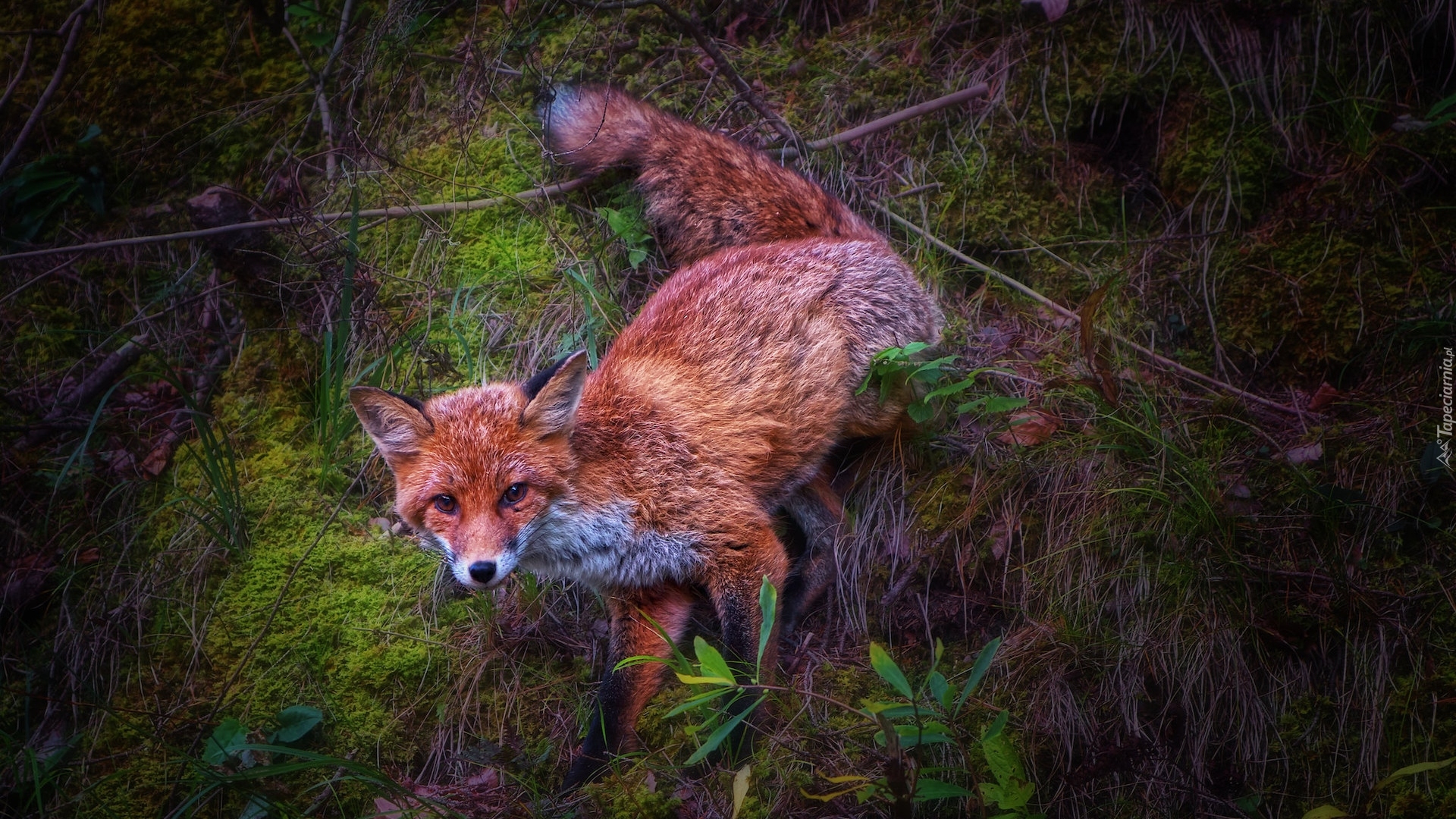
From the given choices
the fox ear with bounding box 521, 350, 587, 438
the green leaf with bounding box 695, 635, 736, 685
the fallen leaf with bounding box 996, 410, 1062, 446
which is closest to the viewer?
the green leaf with bounding box 695, 635, 736, 685

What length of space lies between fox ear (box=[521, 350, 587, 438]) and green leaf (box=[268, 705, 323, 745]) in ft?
4.99

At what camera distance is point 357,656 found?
11.9 feet

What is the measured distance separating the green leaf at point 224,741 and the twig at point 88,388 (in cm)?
205

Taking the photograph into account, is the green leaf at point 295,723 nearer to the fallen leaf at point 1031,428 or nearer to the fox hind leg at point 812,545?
the fox hind leg at point 812,545

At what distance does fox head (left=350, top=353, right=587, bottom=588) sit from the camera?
3.02m

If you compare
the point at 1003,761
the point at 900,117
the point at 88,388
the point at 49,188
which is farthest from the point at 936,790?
the point at 49,188

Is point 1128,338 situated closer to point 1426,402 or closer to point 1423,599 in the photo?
point 1426,402

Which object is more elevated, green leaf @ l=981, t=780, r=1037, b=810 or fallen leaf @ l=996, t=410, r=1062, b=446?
fallen leaf @ l=996, t=410, r=1062, b=446

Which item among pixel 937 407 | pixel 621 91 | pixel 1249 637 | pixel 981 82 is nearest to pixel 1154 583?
pixel 1249 637

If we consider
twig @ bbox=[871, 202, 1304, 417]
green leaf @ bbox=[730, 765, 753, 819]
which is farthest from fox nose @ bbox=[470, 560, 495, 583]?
twig @ bbox=[871, 202, 1304, 417]

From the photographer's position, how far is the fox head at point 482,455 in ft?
9.91

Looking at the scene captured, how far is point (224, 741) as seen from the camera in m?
3.33

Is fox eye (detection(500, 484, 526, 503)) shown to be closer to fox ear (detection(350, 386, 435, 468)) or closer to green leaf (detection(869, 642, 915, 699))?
fox ear (detection(350, 386, 435, 468))

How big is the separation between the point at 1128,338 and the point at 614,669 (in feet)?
9.01
